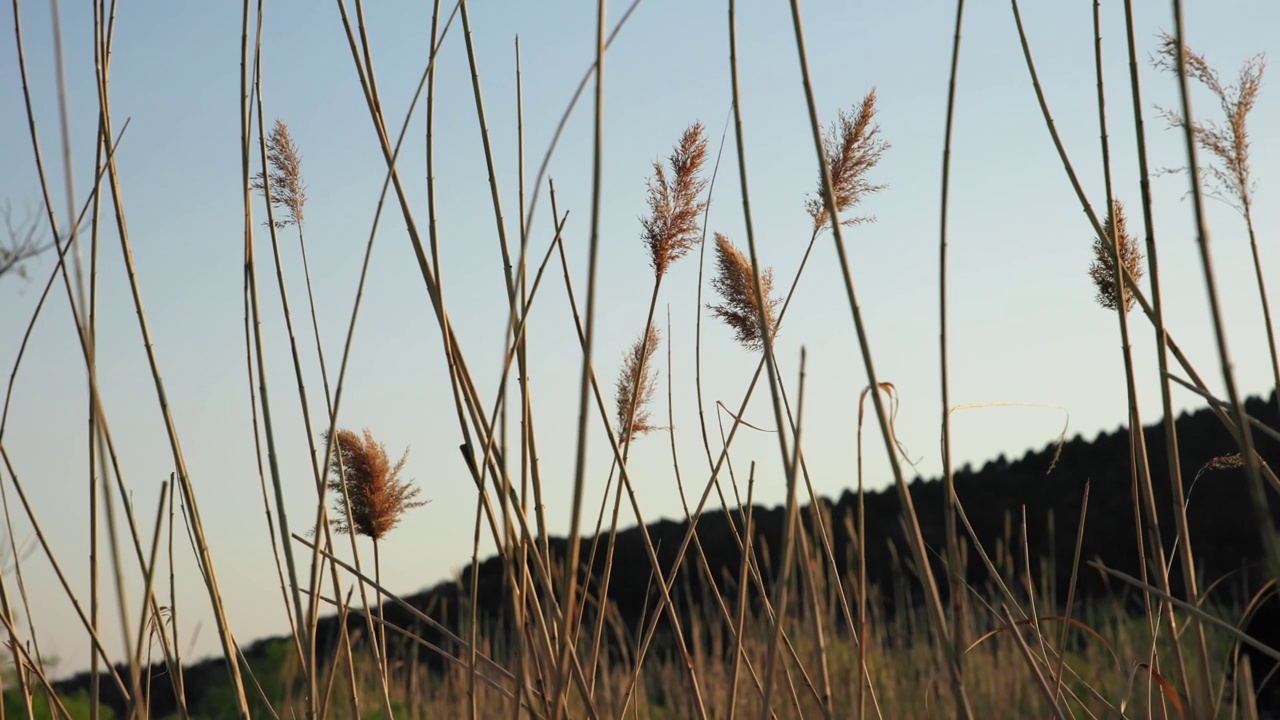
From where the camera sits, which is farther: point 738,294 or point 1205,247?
point 738,294

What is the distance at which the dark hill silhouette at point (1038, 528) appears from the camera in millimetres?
8969

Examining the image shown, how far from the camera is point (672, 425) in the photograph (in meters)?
1.79

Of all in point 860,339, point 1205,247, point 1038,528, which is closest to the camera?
point 1205,247

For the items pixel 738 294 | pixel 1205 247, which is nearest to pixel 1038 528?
pixel 738 294

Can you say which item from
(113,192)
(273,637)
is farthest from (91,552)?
(273,637)

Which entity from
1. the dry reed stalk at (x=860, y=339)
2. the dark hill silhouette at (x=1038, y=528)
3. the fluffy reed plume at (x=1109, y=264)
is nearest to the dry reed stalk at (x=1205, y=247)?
the dry reed stalk at (x=860, y=339)

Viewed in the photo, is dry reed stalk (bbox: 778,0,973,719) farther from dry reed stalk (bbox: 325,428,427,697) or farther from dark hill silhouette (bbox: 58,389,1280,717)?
dark hill silhouette (bbox: 58,389,1280,717)

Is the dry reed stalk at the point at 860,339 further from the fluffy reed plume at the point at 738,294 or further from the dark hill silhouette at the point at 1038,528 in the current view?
the dark hill silhouette at the point at 1038,528

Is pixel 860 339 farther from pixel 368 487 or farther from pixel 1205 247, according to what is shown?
pixel 368 487

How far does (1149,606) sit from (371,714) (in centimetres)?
488

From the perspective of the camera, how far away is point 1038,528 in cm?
1016

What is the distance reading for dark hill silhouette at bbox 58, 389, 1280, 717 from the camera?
8969 mm

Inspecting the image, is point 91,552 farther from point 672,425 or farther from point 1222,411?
point 1222,411

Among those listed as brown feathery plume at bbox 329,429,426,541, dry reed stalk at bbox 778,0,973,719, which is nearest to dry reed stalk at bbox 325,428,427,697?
brown feathery plume at bbox 329,429,426,541
